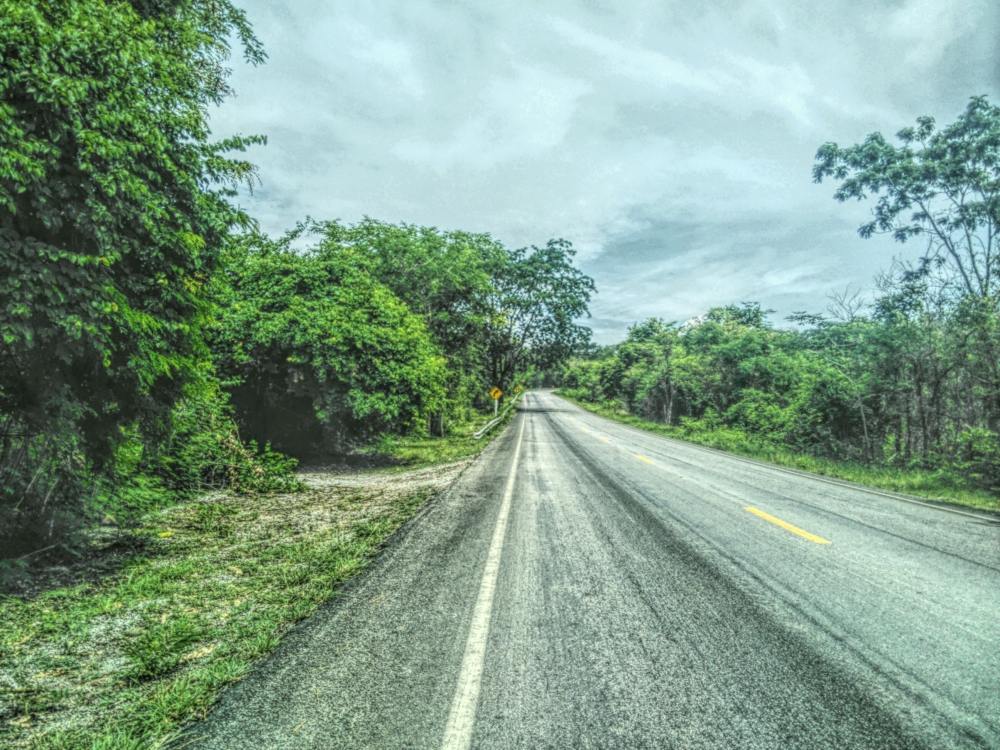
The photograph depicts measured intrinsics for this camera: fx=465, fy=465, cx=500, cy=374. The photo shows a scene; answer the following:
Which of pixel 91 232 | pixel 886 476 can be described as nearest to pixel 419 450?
pixel 91 232

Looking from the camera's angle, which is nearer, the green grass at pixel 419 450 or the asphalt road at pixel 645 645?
the asphalt road at pixel 645 645

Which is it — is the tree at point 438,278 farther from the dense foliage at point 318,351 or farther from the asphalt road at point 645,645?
the asphalt road at point 645,645

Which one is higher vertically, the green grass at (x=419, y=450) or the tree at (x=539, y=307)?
the tree at (x=539, y=307)

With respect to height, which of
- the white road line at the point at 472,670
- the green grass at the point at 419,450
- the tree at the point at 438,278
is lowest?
the green grass at the point at 419,450

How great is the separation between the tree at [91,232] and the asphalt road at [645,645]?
10.3ft

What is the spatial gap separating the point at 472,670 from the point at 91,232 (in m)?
4.44

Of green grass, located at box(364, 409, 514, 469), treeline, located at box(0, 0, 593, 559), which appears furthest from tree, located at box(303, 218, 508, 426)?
treeline, located at box(0, 0, 593, 559)

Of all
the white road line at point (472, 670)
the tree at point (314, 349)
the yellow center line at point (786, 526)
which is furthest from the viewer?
the tree at point (314, 349)

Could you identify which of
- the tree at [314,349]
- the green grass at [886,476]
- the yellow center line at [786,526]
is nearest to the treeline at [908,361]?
the green grass at [886,476]

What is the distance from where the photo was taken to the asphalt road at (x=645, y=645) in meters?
2.31

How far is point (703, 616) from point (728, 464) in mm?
11043

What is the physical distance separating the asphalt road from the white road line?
0.04ft

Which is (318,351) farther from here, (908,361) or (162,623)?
(908,361)

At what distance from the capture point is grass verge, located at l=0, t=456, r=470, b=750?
244 cm
